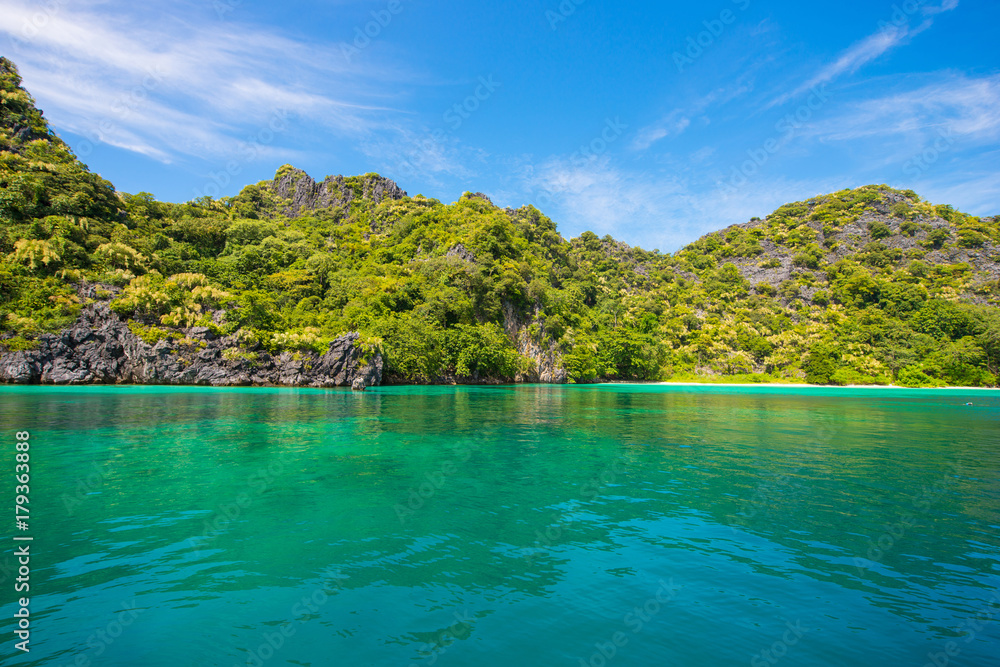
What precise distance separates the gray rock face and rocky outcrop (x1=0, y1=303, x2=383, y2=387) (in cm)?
7411

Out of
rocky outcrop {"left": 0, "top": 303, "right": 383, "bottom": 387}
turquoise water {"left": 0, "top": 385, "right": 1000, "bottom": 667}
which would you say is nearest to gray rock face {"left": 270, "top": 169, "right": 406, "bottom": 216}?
rocky outcrop {"left": 0, "top": 303, "right": 383, "bottom": 387}

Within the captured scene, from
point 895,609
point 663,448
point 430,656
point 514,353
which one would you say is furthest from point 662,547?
point 514,353

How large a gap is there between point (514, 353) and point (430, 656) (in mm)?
66553

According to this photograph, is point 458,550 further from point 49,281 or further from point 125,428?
point 49,281

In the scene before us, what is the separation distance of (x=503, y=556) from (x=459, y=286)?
226ft

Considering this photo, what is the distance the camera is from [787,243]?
5167 inches

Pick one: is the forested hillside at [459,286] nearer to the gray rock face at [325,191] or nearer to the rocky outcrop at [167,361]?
the gray rock face at [325,191]

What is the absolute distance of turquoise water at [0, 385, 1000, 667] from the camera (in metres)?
4.75

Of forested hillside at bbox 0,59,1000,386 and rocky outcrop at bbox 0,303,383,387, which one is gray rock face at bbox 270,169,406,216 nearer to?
forested hillside at bbox 0,59,1000,386

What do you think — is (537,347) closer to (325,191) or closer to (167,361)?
(167,361)

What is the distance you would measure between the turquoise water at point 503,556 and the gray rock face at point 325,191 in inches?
4532

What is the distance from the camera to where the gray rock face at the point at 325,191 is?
389 feet
